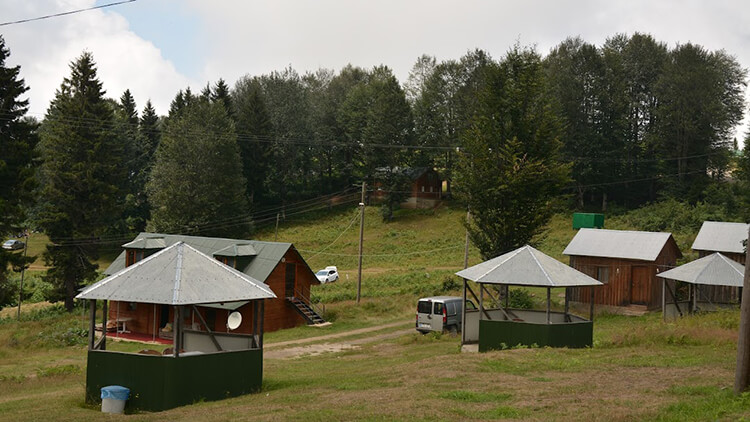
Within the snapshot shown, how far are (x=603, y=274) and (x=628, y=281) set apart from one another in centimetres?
143

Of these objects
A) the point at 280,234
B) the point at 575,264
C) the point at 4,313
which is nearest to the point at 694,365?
the point at 575,264

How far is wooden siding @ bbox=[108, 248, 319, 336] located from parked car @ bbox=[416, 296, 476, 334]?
28.6 ft

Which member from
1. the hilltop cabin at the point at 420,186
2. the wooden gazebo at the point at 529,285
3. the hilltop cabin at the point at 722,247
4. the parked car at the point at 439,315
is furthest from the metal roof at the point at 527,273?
the hilltop cabin at the point at 420,186

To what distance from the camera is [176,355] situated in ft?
52.0

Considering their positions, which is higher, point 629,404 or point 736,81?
point 736,81

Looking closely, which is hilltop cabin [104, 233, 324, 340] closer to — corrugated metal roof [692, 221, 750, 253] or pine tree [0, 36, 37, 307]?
pine tree [0, 36, 37, 307]

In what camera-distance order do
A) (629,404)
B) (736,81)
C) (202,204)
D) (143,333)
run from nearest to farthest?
(629,404), (143,333), (202,204), (736,81)

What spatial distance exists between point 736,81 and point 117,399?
7320cm

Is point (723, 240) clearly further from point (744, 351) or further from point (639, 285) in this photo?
point (744, 351)

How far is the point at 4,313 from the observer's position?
49656 millimetres

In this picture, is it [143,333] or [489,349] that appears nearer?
[489,349]

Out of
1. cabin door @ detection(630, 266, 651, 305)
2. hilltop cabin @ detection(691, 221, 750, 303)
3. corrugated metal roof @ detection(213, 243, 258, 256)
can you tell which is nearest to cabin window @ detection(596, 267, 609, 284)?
cabin door @ detection(630, 266, 651, 305)

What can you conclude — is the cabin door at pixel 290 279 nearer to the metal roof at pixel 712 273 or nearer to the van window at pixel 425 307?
the van window at pixel 425 307

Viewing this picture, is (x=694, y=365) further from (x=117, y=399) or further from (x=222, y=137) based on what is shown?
(x=222, y=137)
